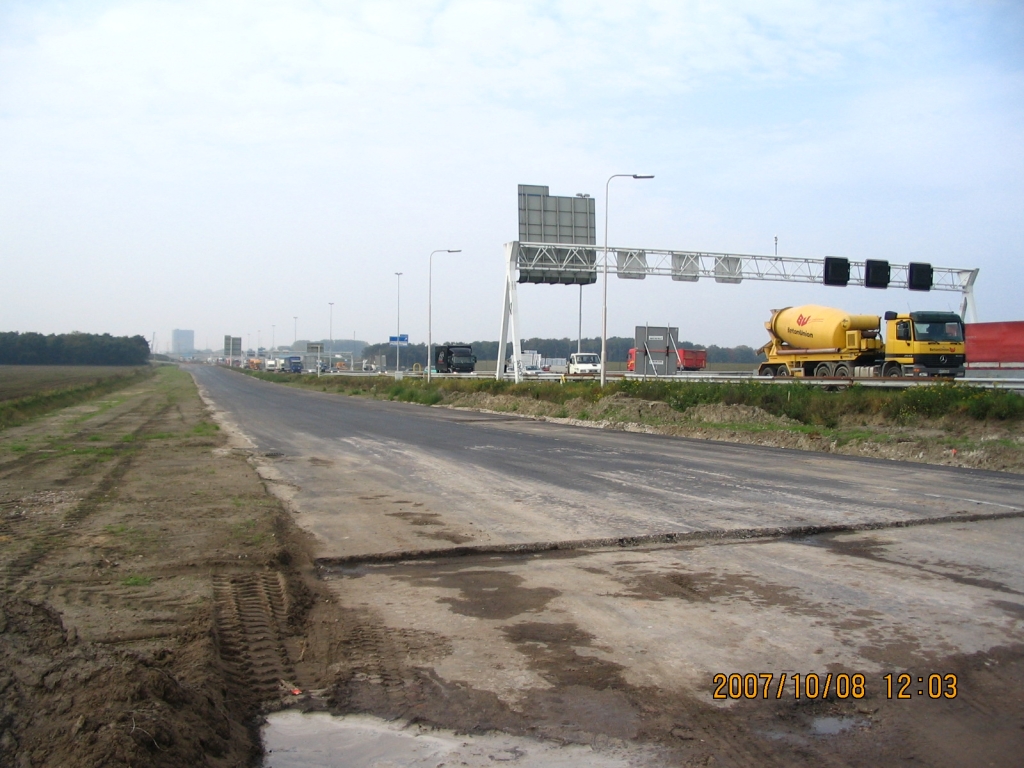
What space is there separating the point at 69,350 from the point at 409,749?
174 m

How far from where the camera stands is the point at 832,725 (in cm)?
446

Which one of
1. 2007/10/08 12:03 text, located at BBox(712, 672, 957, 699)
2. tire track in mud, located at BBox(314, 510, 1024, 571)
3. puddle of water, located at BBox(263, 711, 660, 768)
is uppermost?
2007/10/08 12:03 text, located at BBox(712, 672, 957, 699)

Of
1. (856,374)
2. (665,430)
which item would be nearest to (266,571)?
(665,430)

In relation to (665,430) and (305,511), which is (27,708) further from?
(665,430)

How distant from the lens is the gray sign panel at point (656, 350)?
148 ft

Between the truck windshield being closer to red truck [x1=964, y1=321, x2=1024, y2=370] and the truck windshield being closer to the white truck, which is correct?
red truck [x1=964, y1=321, x2=1024, y2=370]

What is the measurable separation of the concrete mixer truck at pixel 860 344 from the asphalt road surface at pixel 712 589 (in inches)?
749

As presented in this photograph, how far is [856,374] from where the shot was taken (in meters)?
34.4

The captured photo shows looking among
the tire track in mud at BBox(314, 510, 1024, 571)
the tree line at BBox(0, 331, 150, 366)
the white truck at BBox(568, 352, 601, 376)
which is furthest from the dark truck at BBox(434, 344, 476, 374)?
the tree line at BBox(0, 331, 150, 366)

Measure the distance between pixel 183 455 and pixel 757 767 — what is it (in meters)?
15.8

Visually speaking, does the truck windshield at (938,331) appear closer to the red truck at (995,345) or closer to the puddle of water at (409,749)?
the red truck at (995,345)

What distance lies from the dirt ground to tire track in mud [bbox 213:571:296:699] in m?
0.02

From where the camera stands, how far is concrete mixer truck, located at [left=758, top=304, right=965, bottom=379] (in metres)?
32.6

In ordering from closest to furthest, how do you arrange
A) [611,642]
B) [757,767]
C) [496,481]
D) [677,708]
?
[757,767], [677,708], [611,642], [496,481]
